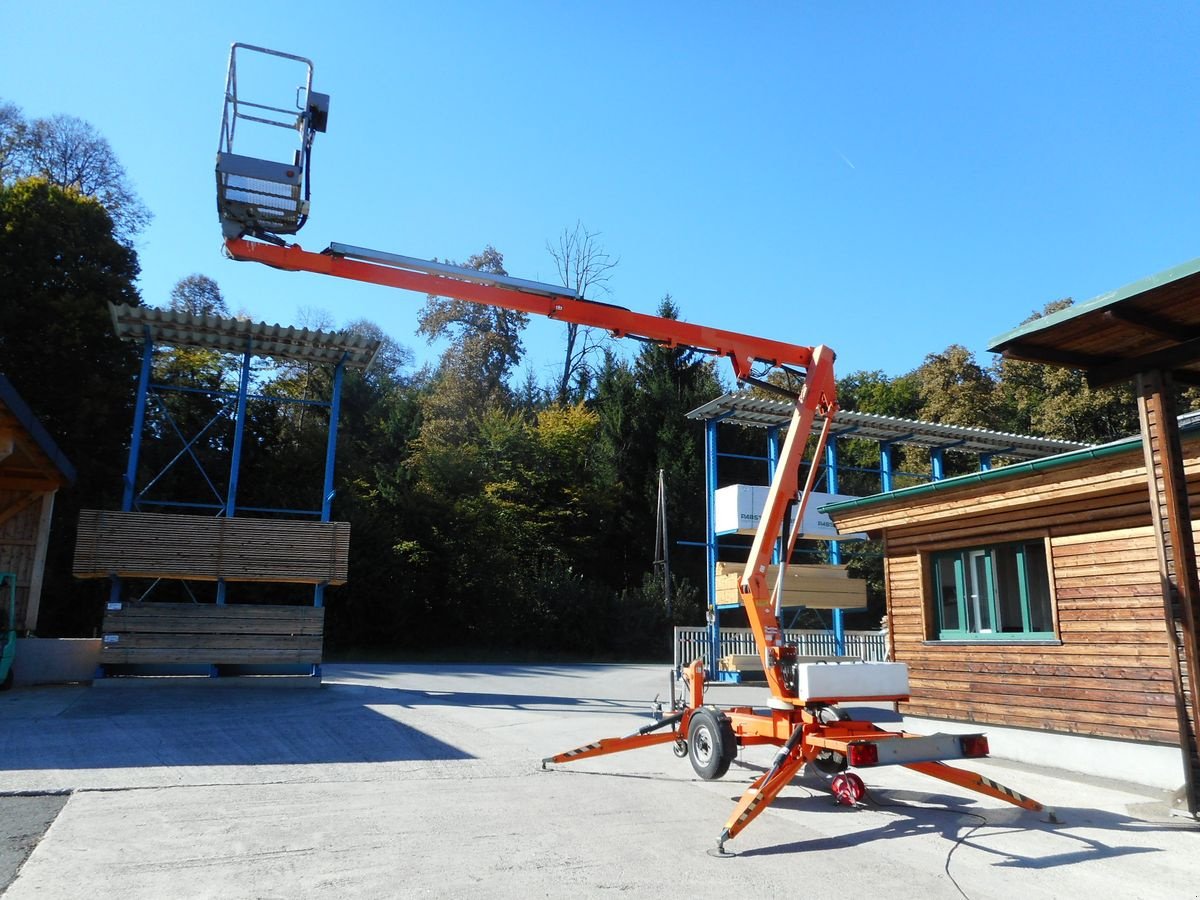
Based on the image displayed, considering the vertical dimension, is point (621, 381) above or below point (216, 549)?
above

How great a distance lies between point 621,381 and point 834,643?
800 inches

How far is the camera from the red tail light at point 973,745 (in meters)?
7.37

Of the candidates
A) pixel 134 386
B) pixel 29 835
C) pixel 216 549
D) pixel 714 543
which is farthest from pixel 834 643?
pixel 134 386

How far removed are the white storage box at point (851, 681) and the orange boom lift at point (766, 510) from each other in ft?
0.04

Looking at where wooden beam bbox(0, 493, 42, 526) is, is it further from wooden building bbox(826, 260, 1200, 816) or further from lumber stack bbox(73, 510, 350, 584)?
wooden building bbox(826, 260, 1200, 816)

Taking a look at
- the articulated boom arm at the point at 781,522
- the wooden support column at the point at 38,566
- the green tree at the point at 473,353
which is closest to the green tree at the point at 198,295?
the green tree at the point at 473,353

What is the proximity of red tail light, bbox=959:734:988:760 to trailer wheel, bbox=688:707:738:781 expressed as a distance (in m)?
1.99

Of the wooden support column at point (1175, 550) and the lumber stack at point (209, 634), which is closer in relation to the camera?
the wooden support column at point (1175, 550)

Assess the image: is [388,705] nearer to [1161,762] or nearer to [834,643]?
[1161,762]

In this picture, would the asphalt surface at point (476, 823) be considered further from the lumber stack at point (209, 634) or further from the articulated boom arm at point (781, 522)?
the lumber stack at point (209, 634)

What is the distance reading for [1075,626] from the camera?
33.1 ft

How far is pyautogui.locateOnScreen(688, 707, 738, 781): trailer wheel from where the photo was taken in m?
8.18

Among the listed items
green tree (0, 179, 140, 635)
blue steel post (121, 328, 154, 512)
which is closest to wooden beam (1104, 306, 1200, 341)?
blue steel post (121, 328, 154, 512)

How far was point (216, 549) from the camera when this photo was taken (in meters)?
15.2
